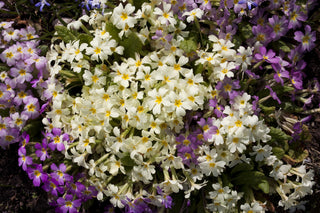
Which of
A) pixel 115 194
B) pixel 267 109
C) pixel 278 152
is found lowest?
pixel 115 194

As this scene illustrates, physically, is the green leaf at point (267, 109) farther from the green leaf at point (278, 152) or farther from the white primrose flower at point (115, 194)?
the white primrose flower at point (115, 194)

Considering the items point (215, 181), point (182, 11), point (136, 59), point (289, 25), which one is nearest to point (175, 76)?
point (136, 59)

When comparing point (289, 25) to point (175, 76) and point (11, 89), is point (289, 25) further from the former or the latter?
point (11, 89)

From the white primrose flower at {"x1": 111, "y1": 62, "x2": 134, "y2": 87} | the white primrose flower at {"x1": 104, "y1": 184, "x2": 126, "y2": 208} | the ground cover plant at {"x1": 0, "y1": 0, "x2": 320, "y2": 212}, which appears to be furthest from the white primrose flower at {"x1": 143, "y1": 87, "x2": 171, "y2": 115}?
the white primrose flower at {"x1": 104, "y1": 184, "x2": 126, "y2": 208}

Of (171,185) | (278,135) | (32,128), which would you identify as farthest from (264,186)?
(32,128)

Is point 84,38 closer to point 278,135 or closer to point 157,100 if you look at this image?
point 157,100
